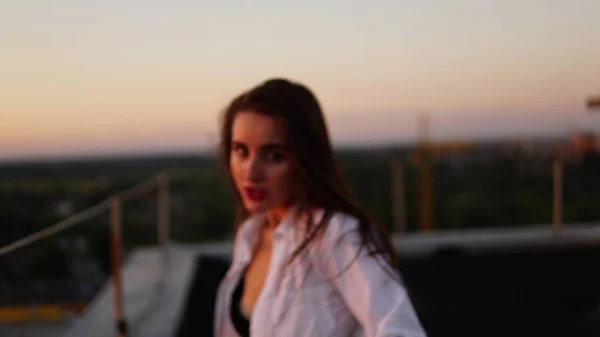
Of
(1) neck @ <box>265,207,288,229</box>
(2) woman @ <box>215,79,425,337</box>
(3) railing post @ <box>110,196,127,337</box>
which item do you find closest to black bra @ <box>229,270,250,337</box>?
(2) woman @ <box>215,79,425,337</box>

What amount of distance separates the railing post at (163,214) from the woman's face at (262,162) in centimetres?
342

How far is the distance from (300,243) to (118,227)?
6.54 feet

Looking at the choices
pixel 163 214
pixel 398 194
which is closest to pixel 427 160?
pixel 398 194

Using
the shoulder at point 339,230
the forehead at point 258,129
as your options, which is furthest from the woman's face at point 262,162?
the shoulder at point 339,230

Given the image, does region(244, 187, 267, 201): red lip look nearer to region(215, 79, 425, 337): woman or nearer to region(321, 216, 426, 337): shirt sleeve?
region(215, 79, 425, 337): woman

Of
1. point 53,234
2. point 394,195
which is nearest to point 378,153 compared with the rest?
point 394,195

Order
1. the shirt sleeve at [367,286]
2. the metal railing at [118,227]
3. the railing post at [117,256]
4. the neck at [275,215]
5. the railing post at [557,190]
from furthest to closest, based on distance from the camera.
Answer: the railing post at [557,190] < the railing post at [117,256] < the metal railing at [118,227] < the neck at [275,215] < the shirt sleeve at [367,286]

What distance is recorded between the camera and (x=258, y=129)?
1118 mm

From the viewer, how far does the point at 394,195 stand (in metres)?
5.62

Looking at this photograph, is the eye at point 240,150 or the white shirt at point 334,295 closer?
the white shirt at point 334,295

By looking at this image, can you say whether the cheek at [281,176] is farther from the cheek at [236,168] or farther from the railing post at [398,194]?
the railing post at [398,194]

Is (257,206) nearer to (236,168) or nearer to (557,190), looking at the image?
(236,168)

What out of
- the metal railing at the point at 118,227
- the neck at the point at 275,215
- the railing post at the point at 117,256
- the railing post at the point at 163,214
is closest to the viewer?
the neck at the point at 275,215

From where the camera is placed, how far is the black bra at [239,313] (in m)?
1.20
